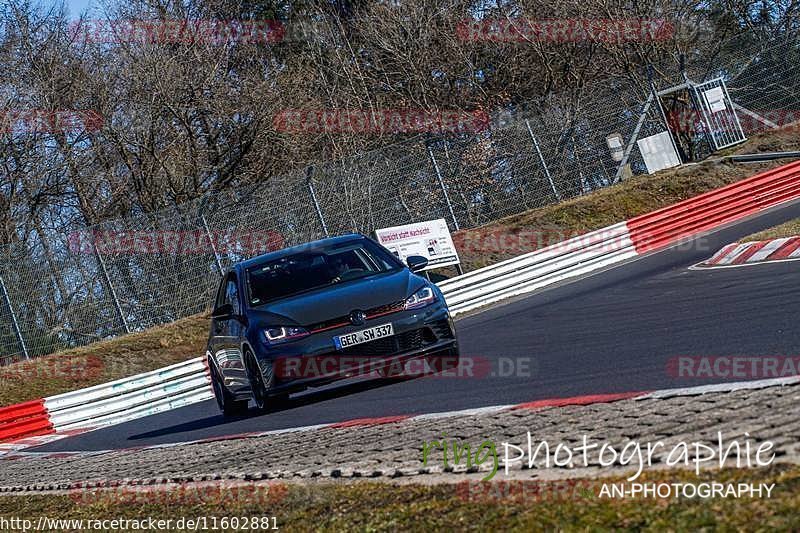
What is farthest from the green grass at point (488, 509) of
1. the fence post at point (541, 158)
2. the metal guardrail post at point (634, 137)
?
the metal guardrail post at point (634, 137)

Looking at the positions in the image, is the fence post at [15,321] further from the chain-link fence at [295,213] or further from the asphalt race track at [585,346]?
the asphalt race track at [585,346]

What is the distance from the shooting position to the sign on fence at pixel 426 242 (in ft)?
75.9

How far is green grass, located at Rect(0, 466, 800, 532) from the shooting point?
3.76 metres

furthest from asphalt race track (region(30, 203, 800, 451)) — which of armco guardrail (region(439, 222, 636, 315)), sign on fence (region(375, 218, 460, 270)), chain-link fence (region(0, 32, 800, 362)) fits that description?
chain-link fence (region(0, 32, 800, 362))

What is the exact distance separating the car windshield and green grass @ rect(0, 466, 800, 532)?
4.97m

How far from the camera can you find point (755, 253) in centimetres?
1627

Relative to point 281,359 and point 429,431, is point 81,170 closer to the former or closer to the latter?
→ point 281,359

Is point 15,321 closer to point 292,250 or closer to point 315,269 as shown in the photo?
point 292,250

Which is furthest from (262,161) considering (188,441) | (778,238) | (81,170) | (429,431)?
(429,431)

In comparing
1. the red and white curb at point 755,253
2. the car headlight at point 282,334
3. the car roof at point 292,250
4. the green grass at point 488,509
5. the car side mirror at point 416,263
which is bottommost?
the red and white curb at point 755,253

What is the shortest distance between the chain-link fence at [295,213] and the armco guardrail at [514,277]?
3.79 metres

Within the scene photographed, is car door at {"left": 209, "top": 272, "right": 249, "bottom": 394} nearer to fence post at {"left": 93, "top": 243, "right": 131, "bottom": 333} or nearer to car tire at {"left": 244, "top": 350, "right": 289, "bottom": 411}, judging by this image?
car tire at {"left": 244, "top": 350, "right": 289, "bottom": 411}

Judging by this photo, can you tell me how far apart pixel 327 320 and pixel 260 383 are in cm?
96

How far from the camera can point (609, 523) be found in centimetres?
392
